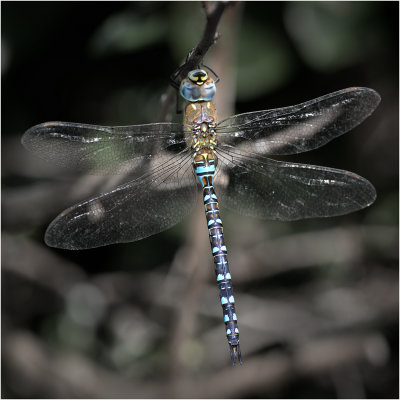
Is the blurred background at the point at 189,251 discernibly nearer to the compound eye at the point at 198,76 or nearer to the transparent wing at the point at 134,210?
the transparent wing at the point at 134,210

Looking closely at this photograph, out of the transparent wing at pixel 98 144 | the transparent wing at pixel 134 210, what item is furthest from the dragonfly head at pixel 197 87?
the transparent wing at pixel 134 210

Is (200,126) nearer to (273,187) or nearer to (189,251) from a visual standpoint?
(273,187)

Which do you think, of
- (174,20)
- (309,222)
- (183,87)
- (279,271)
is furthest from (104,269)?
(183,87)

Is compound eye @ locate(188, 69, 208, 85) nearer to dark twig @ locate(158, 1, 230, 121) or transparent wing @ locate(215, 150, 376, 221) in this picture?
dark twig @ locate(158, 1, 230, 121)

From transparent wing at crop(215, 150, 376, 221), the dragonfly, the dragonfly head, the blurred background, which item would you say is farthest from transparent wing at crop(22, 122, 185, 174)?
the blurred background

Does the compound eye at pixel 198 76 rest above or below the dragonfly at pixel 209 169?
above

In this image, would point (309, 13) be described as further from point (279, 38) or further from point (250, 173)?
point (250, 173)
